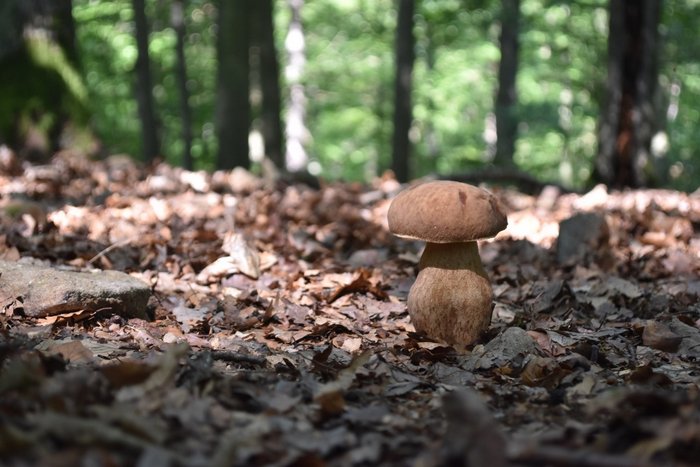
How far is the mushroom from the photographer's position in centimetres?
363

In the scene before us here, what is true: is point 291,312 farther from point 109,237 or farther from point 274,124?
point 274,124

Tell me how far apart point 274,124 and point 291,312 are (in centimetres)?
1088

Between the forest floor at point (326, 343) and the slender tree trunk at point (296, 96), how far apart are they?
1130cm

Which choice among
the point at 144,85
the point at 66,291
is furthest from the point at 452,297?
the point at 144,85

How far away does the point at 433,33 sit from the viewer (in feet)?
68.0

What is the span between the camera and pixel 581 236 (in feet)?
19.3

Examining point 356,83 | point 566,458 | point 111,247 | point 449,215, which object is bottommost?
point 111,247

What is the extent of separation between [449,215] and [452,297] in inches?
21.4

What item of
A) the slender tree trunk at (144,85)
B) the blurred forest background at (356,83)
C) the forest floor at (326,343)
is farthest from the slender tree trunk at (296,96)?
the forest floor at (326,343)

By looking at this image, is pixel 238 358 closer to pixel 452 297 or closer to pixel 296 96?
pixel 452 297

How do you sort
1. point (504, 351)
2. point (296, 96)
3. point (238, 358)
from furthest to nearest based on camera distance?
point (296, 96) → point (504, 351) → point (238, 358)

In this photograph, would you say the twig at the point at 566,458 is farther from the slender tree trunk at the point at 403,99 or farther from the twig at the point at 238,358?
the slender tree trunk at the point at 403,99

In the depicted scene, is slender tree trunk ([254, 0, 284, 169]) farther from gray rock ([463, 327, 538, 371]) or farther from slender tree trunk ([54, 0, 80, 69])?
gray rock ([463, 327, 538, 371])

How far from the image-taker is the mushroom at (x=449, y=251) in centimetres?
363
